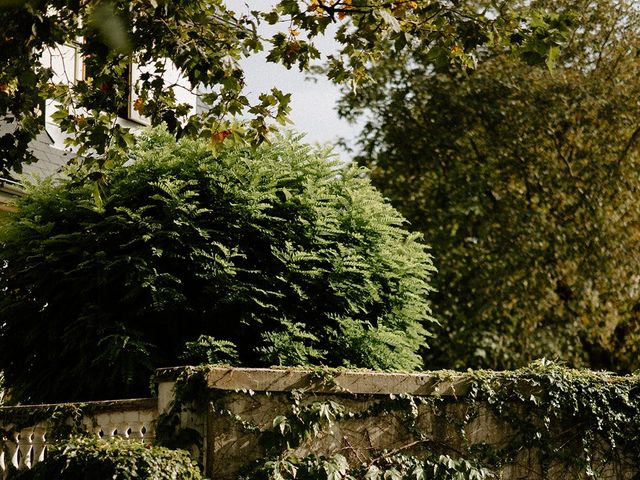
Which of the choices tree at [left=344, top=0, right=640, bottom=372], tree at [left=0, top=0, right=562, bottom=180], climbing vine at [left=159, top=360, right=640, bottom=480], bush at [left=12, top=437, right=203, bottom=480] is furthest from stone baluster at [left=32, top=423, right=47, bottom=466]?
tree at [left=344, top=0, right=640, bottom=372]

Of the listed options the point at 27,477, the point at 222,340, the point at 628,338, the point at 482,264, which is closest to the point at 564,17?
the point at 222,340

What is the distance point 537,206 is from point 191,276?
1156 centimetres

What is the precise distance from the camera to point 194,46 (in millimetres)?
7668

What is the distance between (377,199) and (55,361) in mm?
3808

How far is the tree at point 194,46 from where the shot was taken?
732cm

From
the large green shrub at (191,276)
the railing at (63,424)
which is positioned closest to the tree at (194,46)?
the large green shrub at (191,276)

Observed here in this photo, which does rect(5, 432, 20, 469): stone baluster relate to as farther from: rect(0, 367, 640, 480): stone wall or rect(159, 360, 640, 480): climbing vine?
rect(159, 360, 640, 480): climbing vine

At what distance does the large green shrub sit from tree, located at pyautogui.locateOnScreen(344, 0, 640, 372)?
9010 mm

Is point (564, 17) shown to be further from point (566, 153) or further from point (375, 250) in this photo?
point (566, 153)

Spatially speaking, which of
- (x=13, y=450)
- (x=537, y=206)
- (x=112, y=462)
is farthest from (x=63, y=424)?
(x=537, y=206)

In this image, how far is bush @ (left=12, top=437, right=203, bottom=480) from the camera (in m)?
5.91

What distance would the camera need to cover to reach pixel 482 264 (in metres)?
18.7

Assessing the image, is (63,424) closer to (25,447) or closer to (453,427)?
(25,447)

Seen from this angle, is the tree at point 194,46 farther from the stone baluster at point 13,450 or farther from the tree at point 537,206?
the tree at point 537,206
